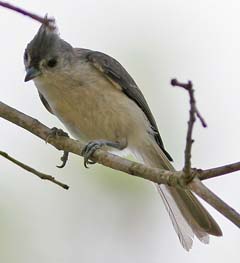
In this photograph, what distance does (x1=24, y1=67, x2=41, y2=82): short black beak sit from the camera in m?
3.33

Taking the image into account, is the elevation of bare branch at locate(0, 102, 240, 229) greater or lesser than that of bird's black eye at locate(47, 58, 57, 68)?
lesser

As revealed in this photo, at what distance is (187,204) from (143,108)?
0.84m

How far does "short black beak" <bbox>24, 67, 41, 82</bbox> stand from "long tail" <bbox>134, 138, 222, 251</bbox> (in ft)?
2.87

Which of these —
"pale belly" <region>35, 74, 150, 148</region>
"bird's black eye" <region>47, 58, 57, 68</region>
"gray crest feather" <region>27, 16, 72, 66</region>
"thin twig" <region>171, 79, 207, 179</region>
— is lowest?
"thin twig" <region>171, 79, 207, 179</region>

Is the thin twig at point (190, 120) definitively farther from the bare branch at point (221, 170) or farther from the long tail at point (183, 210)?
the long tail at point (183, 210)

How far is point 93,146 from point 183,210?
657 millimetres

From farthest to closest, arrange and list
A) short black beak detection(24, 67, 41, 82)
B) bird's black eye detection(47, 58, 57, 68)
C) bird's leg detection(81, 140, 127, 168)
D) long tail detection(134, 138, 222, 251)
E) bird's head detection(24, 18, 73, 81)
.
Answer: bird's black eye detection(47, 58, 57, 68) → bird's head detection(24, 18, 73, 81) → short black beak detection(24, 67, 41, 82) → long tail detection(134, 138, 222, 251) → bird's leg detection(81, 140, 127, 168)

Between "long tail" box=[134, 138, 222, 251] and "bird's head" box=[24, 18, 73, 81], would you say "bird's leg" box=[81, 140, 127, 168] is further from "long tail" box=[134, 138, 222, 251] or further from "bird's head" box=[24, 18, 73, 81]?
"bird's head" box=[24, 18, 73, 81]

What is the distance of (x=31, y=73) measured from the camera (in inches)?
133

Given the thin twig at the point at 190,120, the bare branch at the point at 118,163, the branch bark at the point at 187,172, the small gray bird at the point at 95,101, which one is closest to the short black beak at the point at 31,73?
the small gray bird at the point at 95,101

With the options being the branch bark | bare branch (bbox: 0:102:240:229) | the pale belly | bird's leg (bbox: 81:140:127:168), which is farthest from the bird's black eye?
the branch bark

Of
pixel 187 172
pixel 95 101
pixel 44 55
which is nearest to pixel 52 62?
pixel 44 55

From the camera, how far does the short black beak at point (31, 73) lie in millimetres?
3333

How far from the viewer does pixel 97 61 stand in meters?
3.83
